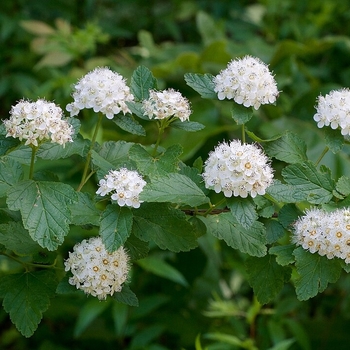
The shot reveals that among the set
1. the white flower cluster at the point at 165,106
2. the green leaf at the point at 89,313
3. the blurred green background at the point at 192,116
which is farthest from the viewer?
the blurred green background at the point at 192,116

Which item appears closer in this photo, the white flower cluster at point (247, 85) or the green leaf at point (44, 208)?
the green leaf at point (44, 208)

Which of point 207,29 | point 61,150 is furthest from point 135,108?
point 207,29

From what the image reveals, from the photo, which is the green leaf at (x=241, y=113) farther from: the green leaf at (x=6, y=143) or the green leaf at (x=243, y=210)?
the green leaf at (x=6, y=143)

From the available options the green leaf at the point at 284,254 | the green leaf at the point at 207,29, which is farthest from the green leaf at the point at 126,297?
the green leaf at the point at 207,29

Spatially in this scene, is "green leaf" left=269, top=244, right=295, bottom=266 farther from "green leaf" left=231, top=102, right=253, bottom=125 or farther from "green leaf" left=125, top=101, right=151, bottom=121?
"green leaf" left=125, top=101, right=151, bottom=121

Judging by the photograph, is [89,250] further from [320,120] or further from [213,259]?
[213,259]

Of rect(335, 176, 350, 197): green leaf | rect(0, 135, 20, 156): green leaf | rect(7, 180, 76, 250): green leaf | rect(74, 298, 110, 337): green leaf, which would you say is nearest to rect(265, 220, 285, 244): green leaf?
rect(335, 176, 350, 197): green leaf

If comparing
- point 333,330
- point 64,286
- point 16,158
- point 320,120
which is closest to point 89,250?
point 64,286
